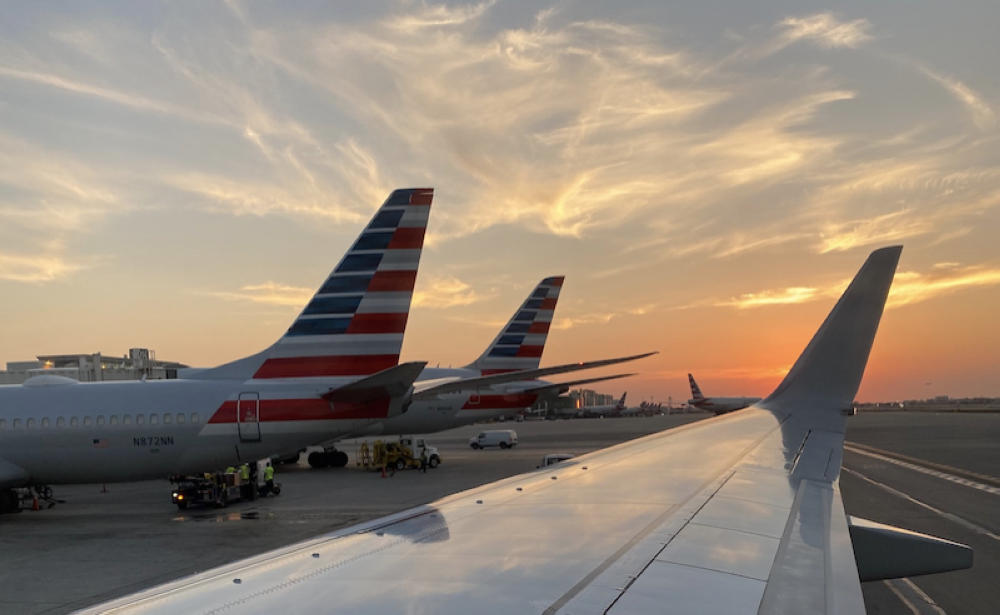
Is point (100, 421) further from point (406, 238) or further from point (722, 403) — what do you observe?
point (722, 403)

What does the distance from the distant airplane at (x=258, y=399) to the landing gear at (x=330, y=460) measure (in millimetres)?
15144

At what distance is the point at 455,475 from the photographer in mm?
28688

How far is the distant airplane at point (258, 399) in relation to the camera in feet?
64.0

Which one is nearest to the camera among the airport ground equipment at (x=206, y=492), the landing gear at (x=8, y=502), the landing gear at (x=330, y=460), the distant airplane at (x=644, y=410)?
the airport ground equipment at (x=206, y=492)

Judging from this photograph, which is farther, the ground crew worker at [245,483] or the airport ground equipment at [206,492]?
the ground crew worker at [245,483]

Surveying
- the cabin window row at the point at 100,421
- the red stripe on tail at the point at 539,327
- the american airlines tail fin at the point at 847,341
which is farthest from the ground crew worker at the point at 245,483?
the red stripe on tail at the point at 539,327

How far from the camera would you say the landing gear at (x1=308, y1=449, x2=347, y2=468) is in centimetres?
3541

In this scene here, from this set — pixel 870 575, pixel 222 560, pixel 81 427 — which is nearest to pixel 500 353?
pixel 81 427

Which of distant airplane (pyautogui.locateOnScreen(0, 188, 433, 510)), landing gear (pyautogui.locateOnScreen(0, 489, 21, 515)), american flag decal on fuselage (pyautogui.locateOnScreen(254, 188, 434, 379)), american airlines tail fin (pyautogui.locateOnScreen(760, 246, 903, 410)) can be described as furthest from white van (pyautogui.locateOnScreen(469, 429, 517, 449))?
american airlines tail fin (pyautogui.locateOnScreen(760, 246, 903, 410))

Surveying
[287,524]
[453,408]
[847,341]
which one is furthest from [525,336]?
[847,341]

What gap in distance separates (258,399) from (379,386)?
3.45 m

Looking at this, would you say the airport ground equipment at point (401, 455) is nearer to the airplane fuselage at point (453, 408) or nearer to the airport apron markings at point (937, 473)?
the airplane fuselage at point (453, 408)

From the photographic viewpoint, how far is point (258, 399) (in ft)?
64.2

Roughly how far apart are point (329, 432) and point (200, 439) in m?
3.40
